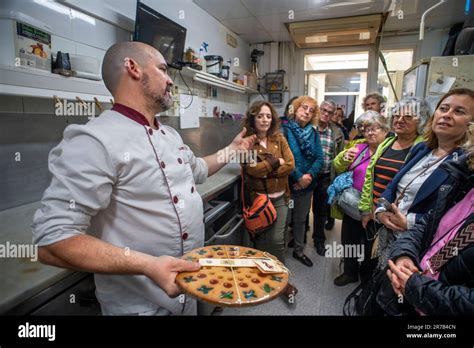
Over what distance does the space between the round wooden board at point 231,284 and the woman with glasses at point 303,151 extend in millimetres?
1430

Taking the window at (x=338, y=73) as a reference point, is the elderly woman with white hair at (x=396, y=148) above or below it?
below

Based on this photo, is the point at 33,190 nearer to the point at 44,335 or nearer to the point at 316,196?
the point at 44,335

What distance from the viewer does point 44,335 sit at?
0.63 meters

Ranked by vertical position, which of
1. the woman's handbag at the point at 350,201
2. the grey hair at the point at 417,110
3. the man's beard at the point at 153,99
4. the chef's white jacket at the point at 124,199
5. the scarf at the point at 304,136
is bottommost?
the woman's handbag at the point at 350,201

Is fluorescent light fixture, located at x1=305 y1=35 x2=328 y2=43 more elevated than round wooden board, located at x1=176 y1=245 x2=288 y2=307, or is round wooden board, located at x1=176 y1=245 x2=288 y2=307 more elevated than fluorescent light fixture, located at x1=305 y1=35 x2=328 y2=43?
fluorescent light fixture, located at x1=305 y1=35 x2=328 y2=43

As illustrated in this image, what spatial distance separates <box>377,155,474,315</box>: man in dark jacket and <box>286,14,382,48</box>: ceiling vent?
2666mm

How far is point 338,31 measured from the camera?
9.97 feet

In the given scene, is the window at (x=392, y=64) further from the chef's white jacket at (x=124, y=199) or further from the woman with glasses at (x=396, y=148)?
the chef's white jacket at (x=124, y=199)

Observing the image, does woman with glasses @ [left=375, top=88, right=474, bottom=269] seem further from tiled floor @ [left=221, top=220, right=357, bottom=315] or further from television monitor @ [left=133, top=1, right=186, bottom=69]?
television monitor @ [left=133, top=1, right=186, bottom=69]

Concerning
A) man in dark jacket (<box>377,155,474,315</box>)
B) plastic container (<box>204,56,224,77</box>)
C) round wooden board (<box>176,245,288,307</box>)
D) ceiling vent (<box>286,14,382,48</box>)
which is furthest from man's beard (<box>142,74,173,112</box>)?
ceiling vent (<box>286,14,382,48</box>)

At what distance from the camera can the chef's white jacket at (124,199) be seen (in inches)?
21.6

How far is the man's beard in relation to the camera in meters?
0.73

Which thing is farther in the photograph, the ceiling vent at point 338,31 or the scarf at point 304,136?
the ceiling vent at point 338,31

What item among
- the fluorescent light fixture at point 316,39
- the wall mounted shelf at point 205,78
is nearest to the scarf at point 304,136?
the wall mounted shelf at point 205,78
